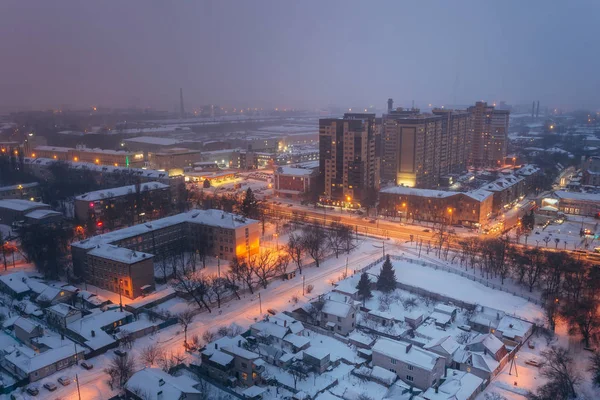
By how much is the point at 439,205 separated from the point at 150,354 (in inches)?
763

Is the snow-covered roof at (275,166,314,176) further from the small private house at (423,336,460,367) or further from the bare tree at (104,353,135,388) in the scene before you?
the bare tree at (104,353,135,388)

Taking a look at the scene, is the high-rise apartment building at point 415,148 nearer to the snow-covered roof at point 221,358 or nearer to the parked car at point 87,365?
the snow-covered roof at point 221,358

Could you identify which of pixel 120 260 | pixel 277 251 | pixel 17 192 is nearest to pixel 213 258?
pixel 277 251

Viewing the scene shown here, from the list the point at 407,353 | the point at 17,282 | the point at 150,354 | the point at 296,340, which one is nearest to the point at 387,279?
the point at 407,353

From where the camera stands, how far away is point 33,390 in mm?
11445

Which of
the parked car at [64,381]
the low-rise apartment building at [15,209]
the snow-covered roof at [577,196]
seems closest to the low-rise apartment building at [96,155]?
the low-rise apartment building at [15,209]

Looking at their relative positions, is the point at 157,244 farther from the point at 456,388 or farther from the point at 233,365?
the point at 456,388

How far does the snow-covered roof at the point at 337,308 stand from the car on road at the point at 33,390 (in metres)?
7.99

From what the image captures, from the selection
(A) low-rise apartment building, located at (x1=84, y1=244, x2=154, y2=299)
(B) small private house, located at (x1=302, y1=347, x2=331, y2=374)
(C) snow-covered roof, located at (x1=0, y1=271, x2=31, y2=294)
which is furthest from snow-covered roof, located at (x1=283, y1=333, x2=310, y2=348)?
(C) snow-covered roof, located at (x1=0, y1=271, x2=31, y2=294)

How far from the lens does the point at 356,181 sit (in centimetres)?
3095

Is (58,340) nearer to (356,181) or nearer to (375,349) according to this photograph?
(375,349)

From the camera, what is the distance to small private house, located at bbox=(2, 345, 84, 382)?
11.9 meters

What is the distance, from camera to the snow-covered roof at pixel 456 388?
443 inches

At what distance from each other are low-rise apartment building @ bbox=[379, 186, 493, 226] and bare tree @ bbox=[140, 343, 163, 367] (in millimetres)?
18633
